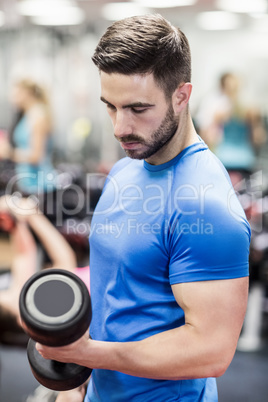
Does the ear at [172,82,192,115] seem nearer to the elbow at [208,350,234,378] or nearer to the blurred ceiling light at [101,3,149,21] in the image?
the elbow at [208,350,234,378]

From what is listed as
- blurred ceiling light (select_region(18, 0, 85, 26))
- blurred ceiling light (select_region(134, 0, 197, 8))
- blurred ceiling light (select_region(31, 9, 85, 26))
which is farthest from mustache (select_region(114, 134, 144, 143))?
blurred ceiling light (select_region(31, 9, 85, 26))

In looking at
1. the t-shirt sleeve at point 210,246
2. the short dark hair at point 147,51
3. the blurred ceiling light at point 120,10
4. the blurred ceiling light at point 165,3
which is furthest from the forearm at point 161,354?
the blurred ceiling light at point 120,10

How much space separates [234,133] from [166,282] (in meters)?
3.12

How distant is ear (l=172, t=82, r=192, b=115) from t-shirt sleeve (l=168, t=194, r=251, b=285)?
0.23 m

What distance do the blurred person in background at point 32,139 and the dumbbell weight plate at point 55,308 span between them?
236 cm

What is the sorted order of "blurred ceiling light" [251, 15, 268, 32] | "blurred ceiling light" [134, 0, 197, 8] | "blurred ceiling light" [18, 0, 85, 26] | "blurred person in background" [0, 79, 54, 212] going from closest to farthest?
1. "blurred person in background" [0, 79, 54, 212]
2. "blurred ceiling light" [134, 0, 197, 8]
3. "blurred ceiling light" [18, 0, 85, 26]
4. "blurred ceiling light" [251, 15, 268, 32]

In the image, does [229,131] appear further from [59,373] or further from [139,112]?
[59,373]

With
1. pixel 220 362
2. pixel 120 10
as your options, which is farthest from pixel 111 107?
pixel 120 10

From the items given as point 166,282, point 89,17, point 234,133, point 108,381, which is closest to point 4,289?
point 108,381

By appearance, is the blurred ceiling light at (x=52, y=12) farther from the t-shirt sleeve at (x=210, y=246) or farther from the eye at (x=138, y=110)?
the t-shirt sleeve at (x=210, y=246)

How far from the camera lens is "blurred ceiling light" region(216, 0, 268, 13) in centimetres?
481

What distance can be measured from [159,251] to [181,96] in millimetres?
324

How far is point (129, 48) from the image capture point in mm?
864

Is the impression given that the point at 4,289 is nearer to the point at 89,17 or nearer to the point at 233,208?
the point at 233,208
